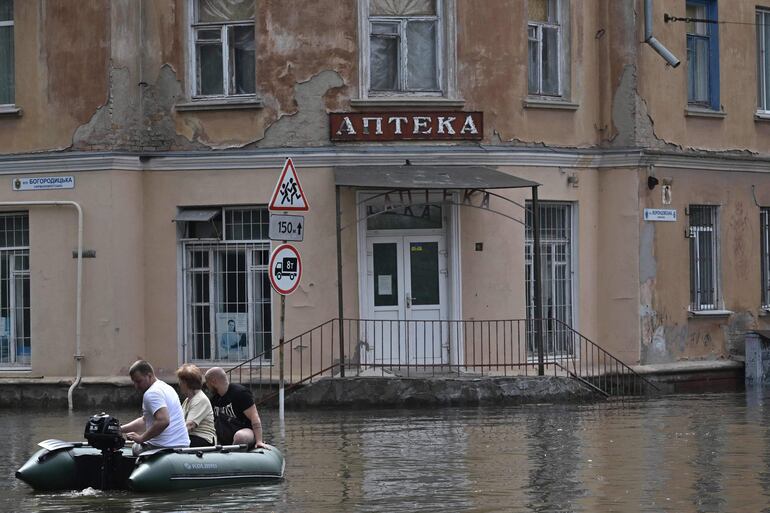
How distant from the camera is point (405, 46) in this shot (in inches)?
1005

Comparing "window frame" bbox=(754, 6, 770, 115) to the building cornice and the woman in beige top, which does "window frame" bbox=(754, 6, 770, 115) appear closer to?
the building cornice

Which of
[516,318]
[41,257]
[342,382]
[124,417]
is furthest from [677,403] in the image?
[41,257]

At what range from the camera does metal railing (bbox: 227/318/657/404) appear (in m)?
25.0

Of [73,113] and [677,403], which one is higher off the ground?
[73,113]

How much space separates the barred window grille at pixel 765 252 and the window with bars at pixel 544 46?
567 centimetres

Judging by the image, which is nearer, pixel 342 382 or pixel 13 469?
pixel 13 469

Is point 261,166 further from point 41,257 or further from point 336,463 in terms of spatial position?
point 336,463

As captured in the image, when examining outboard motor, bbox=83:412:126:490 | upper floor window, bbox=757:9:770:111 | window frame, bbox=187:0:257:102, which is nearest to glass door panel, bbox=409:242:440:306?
window frame, bbox=187:0:257:102

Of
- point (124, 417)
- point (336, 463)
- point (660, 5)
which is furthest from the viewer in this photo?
point (660, 5)

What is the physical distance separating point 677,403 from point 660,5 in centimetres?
717

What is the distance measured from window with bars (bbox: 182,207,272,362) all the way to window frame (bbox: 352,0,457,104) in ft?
8.55

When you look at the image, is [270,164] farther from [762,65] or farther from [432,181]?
[762,65]

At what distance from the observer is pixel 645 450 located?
1812 cm

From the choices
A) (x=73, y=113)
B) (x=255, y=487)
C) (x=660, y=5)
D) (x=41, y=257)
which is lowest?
(x=255, y=487)
